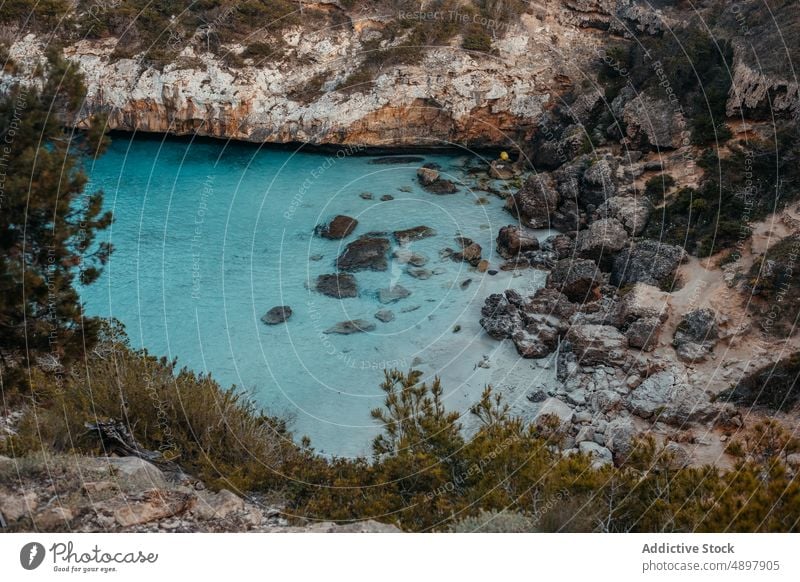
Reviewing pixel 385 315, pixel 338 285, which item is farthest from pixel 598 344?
pixel 338 285

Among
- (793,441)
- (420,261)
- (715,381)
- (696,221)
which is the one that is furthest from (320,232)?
(793,441)

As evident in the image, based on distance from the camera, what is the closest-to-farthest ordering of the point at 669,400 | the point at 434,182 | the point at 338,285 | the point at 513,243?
1. the point at 669,400
2. the point at 338,285
3. the point at 513,243
4. the point at 434,182

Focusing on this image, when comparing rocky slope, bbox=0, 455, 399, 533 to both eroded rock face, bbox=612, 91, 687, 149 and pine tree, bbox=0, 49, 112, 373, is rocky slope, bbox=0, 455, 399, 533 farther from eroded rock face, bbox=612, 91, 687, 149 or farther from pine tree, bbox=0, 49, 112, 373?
eroded rock face, bbox=612, 91, 687, 149

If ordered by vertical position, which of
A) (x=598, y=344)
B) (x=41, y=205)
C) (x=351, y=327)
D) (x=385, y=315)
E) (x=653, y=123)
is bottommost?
(x=351, y=327)

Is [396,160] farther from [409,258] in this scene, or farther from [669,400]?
[669,400]

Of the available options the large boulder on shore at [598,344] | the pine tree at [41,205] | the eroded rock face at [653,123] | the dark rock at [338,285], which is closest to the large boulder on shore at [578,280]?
the large boulder on shore at [598,344]

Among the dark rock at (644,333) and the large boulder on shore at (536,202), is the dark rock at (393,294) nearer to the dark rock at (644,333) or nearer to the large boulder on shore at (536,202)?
the large boulder on shore at (536,202)

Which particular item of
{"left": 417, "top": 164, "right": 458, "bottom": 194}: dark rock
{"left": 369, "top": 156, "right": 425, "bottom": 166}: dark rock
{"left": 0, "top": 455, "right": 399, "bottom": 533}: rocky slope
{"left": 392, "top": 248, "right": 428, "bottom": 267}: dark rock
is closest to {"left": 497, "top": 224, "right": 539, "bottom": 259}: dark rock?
{"left": 392, "top": 248, "right": 428, "bottom": 267}: dark rock
